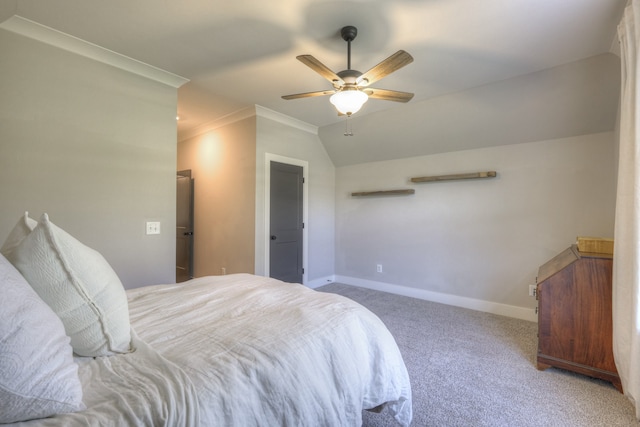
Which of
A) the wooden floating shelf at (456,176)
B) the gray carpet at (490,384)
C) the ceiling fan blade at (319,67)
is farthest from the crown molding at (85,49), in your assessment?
the gray carpet at (490,384)

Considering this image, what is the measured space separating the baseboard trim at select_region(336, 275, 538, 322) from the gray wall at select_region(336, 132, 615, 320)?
0.01 m

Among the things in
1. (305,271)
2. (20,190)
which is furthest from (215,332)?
(305,271)

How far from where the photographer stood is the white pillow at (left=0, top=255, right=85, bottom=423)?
637 millimetres

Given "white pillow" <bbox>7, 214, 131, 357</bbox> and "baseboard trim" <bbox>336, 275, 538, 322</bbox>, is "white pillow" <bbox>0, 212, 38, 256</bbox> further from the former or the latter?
"baseboard trim" <bbox>336, 275, 538, 322</bbox>

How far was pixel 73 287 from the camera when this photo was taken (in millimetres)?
927

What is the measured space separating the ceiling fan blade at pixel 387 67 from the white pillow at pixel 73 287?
1887mm

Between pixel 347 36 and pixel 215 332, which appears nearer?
pixel 215 332

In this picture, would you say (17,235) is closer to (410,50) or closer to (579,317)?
(410,50)

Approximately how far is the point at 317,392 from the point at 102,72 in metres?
3.03

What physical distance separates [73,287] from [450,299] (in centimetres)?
396

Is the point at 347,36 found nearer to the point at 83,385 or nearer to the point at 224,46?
the point at 224,46

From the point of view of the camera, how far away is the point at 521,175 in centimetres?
335

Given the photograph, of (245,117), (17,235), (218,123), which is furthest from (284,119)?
(17,235)

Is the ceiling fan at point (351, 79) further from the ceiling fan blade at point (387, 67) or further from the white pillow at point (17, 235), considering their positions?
the white pillow at point (17, 235)
